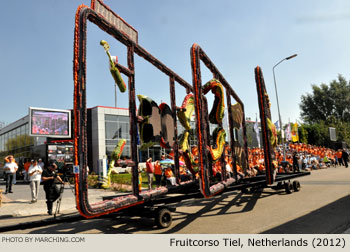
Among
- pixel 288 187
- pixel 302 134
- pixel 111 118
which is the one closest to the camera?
pixel 288 187

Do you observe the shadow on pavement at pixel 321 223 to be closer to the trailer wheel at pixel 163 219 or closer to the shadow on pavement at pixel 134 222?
the shadow on pavement at pixel 134 222

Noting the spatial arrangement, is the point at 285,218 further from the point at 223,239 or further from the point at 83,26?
the point at 83,26

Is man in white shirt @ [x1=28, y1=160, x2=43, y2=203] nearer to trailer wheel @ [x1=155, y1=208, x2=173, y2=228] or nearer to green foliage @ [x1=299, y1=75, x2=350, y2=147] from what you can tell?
trailer wheel @ [x1=155, y1=208, x2=173, y2=228]

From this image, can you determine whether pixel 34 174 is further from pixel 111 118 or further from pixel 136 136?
pixel 111 118

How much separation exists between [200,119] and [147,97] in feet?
5.47

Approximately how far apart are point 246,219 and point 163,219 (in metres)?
1.87

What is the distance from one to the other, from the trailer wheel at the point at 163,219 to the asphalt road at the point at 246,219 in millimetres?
100

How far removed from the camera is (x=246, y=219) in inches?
216

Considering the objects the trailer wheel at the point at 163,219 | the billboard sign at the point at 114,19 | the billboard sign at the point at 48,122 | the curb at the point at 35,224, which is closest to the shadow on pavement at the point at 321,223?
the trailer wheel at the point at 163,219

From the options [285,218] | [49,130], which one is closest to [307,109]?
[49,130]

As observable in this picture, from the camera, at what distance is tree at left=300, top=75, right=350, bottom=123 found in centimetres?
5291

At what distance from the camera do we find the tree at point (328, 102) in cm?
5291

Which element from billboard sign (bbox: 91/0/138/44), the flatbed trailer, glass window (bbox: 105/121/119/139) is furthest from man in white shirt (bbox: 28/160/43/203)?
glass window (bbox: 105/121/119/139)

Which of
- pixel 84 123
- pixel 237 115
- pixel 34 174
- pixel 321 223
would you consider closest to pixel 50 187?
pixel 34 174
